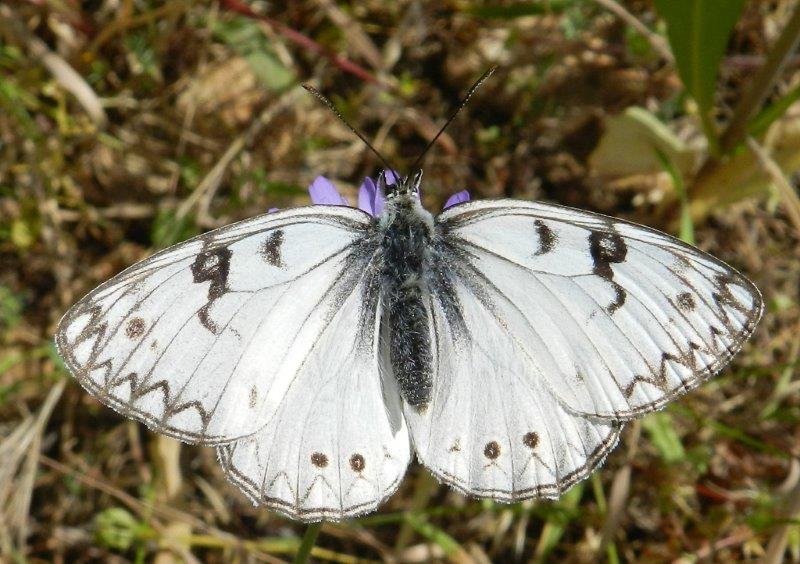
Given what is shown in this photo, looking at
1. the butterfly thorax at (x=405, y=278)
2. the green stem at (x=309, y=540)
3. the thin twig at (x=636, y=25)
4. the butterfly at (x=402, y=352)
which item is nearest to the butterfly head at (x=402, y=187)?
the butterfly thorax at (x=405, y=278)

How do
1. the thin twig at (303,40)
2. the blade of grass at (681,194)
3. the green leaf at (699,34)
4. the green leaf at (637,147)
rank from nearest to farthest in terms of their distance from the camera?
the green leaf at (699,34), the blade of grass at (681,194), the green leaf at (637,147), the thin twig at (303,40)

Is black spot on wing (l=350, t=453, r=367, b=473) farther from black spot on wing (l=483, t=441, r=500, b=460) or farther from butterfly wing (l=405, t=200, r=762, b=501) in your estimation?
black spot on wing (l=483, t=441, r=500, b=460)

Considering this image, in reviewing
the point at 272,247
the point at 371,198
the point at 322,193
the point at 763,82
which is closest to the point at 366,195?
the point at 371,198

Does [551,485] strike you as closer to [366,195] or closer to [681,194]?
[366,195]

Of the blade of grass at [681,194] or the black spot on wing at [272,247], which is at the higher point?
the blade of grass at [681,194]

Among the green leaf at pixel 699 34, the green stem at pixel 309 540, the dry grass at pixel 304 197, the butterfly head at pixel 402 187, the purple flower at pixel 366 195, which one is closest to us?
the green stem at pixel 309 540

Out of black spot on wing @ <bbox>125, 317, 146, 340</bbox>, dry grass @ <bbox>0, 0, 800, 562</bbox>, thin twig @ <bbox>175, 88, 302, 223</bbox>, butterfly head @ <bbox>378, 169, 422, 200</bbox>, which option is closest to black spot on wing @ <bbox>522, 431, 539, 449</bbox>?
butterfly head @ <bbox>378, 169, 422, 200</bbox>

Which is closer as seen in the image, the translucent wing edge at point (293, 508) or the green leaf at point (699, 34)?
the translucent wing edge at point (293, 508)

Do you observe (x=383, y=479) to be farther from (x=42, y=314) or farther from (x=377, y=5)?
(x=377, y=5)

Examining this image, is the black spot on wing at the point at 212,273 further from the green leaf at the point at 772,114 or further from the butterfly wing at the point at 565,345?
the green leaf at the point at 772,114
